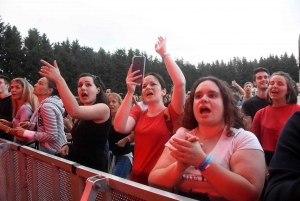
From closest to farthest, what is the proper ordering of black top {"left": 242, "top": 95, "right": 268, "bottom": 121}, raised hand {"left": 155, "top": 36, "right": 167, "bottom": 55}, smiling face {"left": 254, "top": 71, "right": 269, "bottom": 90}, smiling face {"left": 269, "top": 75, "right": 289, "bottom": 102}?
raised hand {"left": 155, "top": 36, "right": 167, "bottom": 55} < smiling face {"left": 269, "top": 75, "right": 289, "bottom": 102} < black top {"left": 242, "top": 95, "right": 268, "bottom": 121} < smiling face {"left": 254, "top": 71, "right": 269, "bottom": 90}

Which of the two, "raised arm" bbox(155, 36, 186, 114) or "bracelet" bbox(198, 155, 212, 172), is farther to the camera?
"raised arm" bbox(155, 36, 186, 114)

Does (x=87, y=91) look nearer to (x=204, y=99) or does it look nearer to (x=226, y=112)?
(x=204, y=99)

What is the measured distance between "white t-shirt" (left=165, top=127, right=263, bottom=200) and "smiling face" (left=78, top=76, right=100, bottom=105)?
1748 millimetres

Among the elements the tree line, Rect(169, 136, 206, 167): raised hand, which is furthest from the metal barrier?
the tree line

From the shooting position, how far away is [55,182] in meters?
2.25

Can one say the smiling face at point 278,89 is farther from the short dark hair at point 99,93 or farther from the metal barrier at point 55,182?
the metal barrier at point 55,182

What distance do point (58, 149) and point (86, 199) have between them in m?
2.12

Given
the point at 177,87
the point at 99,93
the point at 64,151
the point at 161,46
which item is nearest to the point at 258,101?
the point at 161,46

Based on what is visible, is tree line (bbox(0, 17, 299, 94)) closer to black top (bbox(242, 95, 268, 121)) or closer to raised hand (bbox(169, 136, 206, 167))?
black top (bbox(242, 95, 268, 121))

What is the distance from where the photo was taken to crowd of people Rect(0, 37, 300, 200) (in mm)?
1639

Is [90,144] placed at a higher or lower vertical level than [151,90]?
lower

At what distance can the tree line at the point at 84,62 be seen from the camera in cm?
5359

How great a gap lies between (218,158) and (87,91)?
75.7 inches

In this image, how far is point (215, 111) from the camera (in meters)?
2.03
